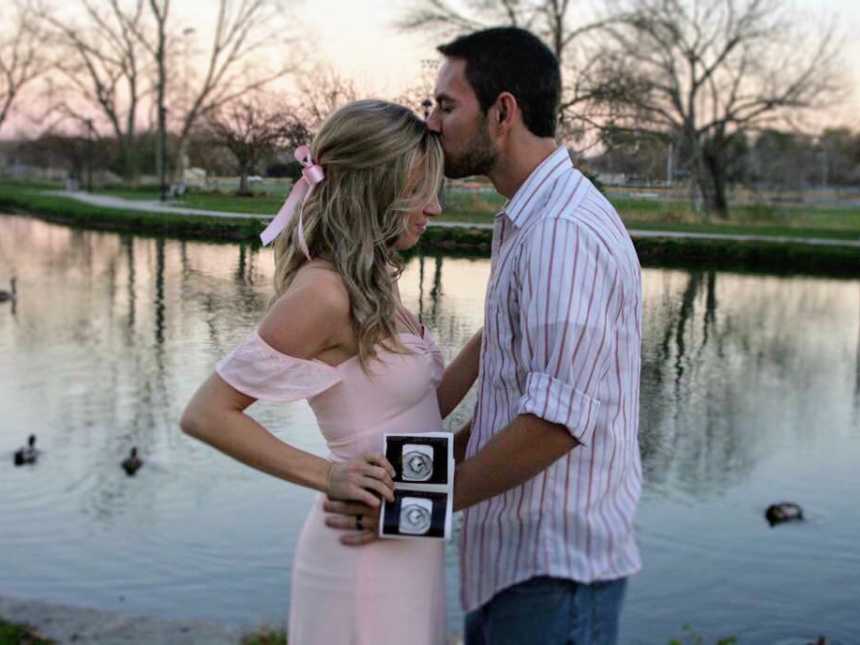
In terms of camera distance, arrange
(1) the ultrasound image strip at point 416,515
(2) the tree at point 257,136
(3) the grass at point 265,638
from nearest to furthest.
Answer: (1) the ultrasound image strip at point 416,515 < (3) the grass at point 265,638 < (2) the tree at point 257,136

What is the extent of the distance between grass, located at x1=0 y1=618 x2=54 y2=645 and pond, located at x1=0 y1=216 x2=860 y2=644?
1.35m

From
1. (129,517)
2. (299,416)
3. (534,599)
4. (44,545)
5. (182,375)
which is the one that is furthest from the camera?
(182,375)

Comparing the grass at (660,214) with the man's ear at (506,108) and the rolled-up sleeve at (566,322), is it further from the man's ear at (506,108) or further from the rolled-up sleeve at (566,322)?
the rolled-up sleeve at (566,322)

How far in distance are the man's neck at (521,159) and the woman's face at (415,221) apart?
122mm

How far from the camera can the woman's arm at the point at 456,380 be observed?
236 cm

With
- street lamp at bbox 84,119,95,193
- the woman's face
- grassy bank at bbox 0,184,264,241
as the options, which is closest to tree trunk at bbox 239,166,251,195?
grassy bank at bbox 0,184,264,241

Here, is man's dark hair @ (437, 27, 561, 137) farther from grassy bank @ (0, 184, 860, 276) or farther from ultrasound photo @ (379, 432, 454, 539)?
grassy bank @ (0, 184, 860, 276)

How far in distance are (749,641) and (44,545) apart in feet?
13.6

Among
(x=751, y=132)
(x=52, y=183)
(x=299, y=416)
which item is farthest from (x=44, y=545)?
(x=52, y=183)

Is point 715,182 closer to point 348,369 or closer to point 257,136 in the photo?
point 257,136

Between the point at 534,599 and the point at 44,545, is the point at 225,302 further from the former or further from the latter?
the point at 534,599

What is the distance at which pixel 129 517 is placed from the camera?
7.62 metres

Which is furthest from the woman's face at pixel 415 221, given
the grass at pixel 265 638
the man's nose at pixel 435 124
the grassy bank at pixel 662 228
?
the grassy bank at pixel 662 228

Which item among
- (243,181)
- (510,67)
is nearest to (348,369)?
(510,67)
